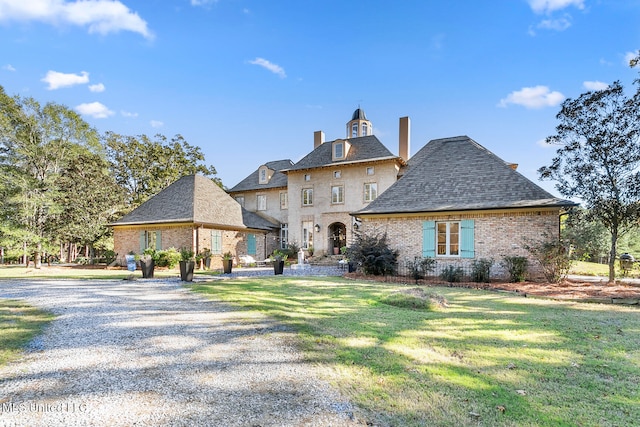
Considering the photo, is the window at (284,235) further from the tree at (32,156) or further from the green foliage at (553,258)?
the green foliage at (553,258)

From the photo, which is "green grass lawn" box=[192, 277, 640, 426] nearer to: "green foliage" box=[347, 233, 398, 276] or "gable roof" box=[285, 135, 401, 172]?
"green foliage" box=[347, 233, 398, 276]

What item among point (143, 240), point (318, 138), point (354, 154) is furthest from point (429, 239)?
point (318, 138)

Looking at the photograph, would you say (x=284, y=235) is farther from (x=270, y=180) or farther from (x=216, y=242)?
(x=216, y=242)

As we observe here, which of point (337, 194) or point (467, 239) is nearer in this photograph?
point (467, 239)

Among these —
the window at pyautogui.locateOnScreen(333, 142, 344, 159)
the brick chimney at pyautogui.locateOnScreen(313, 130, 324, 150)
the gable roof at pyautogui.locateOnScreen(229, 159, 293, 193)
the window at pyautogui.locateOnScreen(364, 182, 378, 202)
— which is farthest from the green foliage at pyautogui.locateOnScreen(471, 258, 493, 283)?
the brick chimney at pyautogui.locateOnScreen(313, 130, 324, 150)

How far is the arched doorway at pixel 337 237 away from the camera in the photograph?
987 inches

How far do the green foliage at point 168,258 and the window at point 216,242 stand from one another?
9.42ft

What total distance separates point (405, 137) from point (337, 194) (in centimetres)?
677

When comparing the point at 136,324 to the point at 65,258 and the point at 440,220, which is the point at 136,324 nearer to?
the point at 440,220

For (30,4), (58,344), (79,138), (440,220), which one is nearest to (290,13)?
(30,4)

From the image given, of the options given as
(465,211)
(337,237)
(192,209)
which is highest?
(192,209)

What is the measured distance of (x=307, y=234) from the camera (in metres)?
25.8

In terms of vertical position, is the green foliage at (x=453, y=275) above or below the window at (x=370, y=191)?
below

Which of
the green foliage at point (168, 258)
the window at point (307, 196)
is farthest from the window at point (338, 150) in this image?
the green foliage at point (168, 258)
